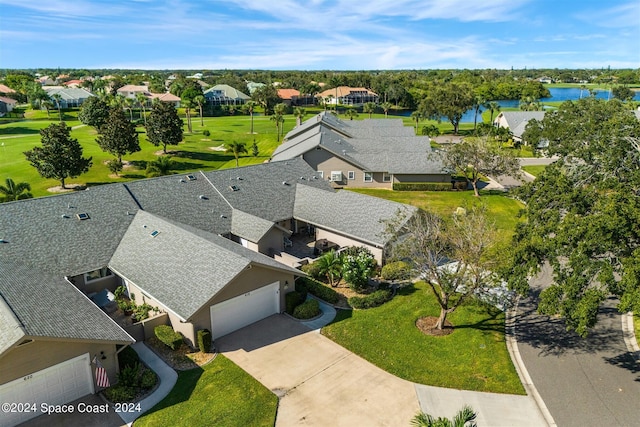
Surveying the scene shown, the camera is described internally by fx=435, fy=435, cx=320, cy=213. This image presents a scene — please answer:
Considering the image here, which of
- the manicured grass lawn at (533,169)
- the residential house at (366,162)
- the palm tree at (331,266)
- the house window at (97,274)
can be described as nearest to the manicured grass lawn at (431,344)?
the palm tree at (331,266)

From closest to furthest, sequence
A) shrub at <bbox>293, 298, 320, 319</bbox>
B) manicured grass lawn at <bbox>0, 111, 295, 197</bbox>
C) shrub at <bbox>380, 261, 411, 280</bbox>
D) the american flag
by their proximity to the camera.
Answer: the american flag, shrub at <bbox>293, 298, 320, 319</bbox>, shrub at <bbox>380, 261, 411, 280</bbox>, manicured grass lawn at <bbox>0, 111, 295, 197</bbox>

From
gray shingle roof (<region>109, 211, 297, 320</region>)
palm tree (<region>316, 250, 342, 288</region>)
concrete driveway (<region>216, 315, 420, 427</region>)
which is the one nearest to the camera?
concrete driveway (<region>216, 315, 420, 427</region>)

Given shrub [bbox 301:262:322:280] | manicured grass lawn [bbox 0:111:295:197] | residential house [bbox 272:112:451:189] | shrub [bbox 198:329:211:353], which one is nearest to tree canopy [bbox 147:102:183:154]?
manicured grass lawn [bbox 0:111:295:197]

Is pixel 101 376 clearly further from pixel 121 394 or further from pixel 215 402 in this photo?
pixel 215 402

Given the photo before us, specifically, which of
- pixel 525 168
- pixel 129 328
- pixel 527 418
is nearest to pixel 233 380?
pixel 129 328

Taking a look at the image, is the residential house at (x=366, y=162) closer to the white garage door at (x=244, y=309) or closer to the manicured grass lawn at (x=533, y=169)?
the manicured grass lawn at (x=533, y=169)

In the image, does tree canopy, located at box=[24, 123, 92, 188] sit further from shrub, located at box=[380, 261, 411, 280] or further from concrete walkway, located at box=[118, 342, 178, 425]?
shrub, located at box=[380, 261, 411, 280]

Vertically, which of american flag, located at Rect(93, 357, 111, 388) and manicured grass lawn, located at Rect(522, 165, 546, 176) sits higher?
manicured grass lawn, located at Rect(522, 165, 546, 176)
